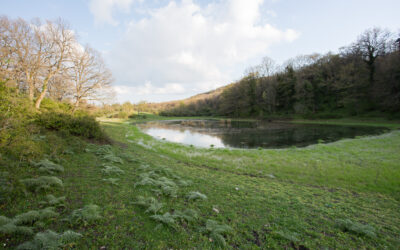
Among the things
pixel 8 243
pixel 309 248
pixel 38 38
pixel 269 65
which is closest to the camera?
pixel 8 243

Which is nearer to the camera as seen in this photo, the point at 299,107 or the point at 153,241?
the point at 153,241

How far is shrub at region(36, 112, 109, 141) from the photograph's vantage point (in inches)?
411

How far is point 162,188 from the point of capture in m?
5.12

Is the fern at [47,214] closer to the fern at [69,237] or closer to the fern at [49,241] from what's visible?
the fern at [49,241]

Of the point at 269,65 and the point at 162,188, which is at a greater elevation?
the point at 269,65

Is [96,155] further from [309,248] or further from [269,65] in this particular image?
[269,65]

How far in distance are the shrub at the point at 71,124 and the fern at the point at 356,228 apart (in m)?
13.2

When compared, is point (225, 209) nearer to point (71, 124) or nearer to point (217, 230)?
point (217, 230)

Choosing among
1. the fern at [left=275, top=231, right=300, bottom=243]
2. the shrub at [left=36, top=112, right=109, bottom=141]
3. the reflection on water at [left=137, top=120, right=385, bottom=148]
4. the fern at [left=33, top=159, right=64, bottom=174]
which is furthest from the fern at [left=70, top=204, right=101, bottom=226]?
the reflection on water at [left=137, top=120, right=385, bottom=148]

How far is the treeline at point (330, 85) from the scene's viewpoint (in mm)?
36312

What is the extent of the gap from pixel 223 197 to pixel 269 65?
7866cm

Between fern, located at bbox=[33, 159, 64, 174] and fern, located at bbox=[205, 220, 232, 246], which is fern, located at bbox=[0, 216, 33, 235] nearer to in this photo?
fern, located at bbox=[33, 159, 64, 174]

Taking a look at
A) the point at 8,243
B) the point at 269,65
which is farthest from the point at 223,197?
the point at 269,65

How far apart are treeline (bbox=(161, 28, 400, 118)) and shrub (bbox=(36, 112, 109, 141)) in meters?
50.4
